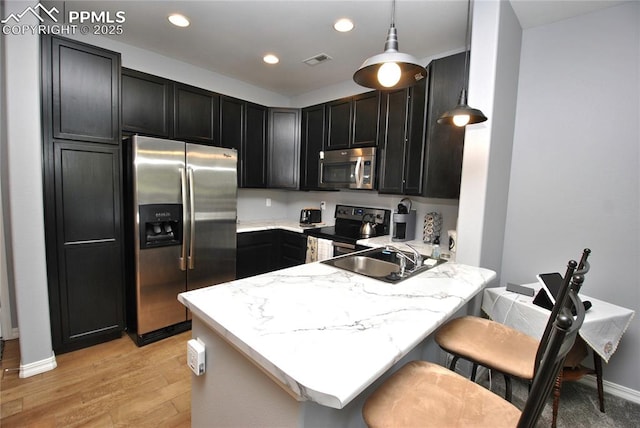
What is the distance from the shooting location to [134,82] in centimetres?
262

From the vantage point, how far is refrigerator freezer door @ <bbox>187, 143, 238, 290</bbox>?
267cm

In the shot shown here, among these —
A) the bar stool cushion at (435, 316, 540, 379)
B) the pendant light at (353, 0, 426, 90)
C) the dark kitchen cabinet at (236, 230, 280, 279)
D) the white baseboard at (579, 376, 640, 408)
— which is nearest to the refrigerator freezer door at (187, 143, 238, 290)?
the dark kitchen cabinet at (236, 230, 280, 279)

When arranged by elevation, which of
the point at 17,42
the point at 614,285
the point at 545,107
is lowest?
the point at 614,285

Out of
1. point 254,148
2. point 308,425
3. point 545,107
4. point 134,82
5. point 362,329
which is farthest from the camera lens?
point 254,148

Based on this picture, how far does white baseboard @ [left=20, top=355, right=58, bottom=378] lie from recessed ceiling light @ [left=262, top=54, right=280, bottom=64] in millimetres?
3133

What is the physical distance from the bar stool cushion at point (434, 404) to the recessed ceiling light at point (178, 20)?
9.41 ft

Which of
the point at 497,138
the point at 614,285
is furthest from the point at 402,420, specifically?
the point at 614,285

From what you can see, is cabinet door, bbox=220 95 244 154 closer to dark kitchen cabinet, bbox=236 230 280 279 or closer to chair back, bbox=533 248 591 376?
dark kitchen cabinet, bbox=236 230 280 279

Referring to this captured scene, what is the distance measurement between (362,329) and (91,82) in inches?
106

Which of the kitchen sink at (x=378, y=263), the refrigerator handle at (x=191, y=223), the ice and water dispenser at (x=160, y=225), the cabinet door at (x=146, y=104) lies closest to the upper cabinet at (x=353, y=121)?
the kitchen sink at (x=378, y=263)

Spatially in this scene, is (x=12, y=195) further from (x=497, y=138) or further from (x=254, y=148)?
(x=497, y=138)

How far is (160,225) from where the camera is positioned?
2.55m

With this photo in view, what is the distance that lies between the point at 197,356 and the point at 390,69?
149 cm

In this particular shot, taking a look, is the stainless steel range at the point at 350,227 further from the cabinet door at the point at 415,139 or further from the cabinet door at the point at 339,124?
the cabinet door at the point at 339,124
